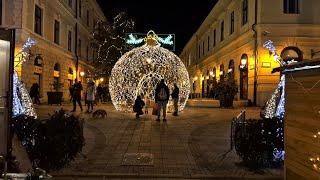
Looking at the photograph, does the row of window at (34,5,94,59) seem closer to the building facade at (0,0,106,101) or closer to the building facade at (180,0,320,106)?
the building facade at (0,0,106,101)

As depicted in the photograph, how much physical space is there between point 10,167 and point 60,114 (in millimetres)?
1749

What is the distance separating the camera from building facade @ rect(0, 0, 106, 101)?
2731cm

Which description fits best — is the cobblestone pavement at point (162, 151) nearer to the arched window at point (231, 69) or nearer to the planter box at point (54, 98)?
the planter box at point (54, 98)

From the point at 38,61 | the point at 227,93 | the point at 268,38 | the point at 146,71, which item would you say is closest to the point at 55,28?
the point at 38,61

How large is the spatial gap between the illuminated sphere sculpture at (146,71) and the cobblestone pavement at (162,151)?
16.3 feet

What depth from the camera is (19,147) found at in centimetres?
829

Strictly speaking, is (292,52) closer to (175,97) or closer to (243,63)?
(243,63)

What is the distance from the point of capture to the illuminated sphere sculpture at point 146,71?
21.1 meters

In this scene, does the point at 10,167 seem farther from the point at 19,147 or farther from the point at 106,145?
the point at 106,145

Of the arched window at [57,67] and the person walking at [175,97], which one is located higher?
the arched window at [57,67]

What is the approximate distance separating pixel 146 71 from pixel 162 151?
35.6 ft

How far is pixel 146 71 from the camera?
21.5 m

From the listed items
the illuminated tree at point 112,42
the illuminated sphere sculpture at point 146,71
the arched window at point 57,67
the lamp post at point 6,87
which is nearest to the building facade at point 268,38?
the illuminated sphere sculpture at point 146,71

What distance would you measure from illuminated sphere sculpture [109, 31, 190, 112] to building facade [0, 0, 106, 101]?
5387 millimetres
